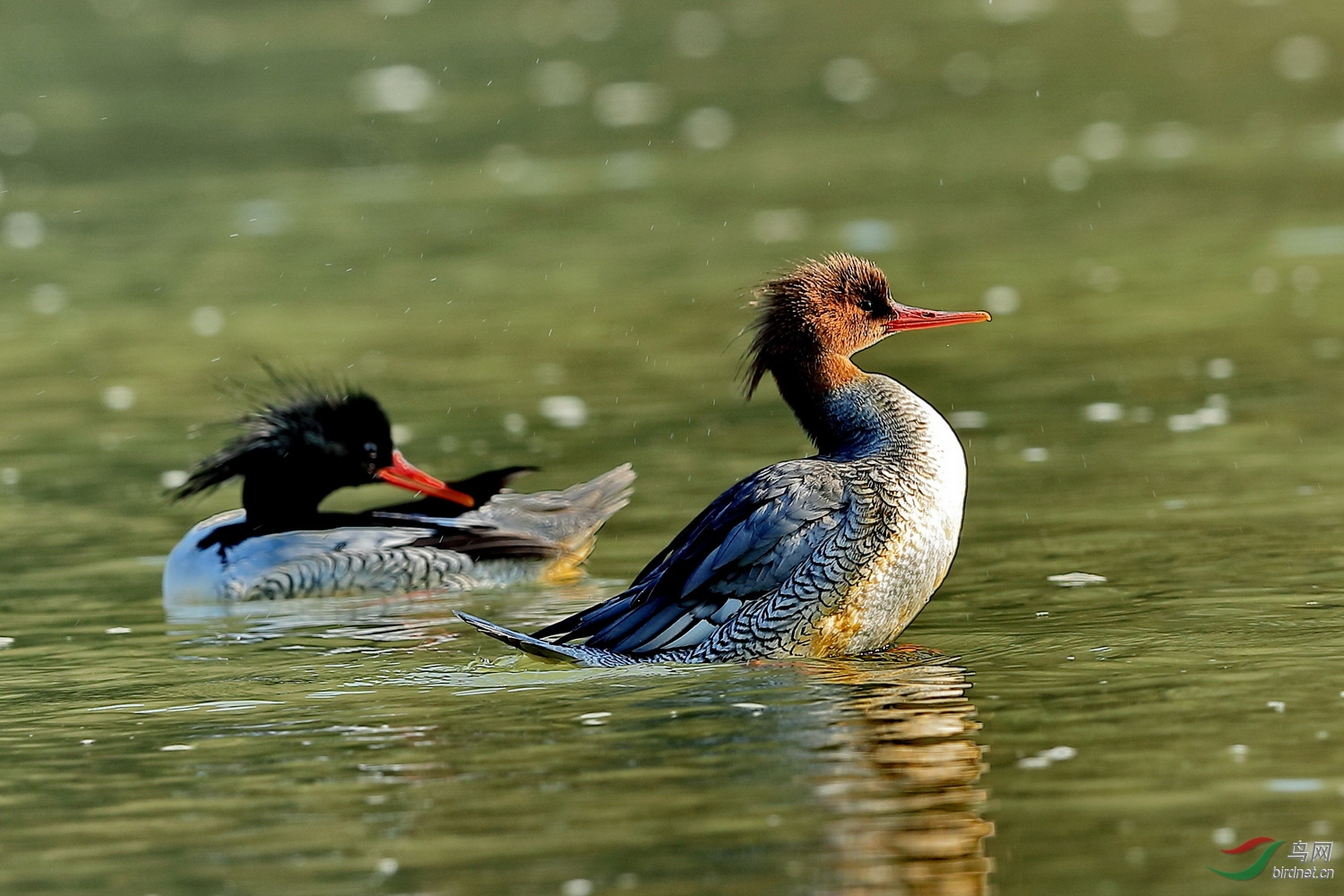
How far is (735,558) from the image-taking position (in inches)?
320

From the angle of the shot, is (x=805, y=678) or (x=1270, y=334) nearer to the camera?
(x=805, y=678)

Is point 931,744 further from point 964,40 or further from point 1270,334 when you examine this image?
point 964,40

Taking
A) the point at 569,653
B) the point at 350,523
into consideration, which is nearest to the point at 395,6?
the point at 350,523

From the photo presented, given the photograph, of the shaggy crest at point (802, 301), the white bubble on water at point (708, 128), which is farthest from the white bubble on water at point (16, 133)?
the shaggy crest at point (802, 301)

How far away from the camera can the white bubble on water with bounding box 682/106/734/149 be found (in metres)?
24.8

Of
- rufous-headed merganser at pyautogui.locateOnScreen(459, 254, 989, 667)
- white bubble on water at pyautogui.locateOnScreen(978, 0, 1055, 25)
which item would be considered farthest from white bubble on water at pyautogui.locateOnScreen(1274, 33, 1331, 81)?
rufous-headed merganser at pyautogui.locateOnScreen(459, 254, 989, 667)

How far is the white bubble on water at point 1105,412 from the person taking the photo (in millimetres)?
12508

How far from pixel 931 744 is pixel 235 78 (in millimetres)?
24668

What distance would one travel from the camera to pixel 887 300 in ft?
29.3

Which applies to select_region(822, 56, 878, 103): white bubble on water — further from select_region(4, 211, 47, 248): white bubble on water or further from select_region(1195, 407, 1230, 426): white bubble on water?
select_region(1195, 407, 1230, 426): white bubble on water

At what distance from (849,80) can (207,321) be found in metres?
13.2

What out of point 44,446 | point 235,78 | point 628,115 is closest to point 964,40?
point 628,115

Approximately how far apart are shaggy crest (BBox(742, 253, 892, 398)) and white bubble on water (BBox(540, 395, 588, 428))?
4.56 metres

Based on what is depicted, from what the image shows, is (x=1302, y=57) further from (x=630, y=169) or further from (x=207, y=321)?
(x=207, y=321)
